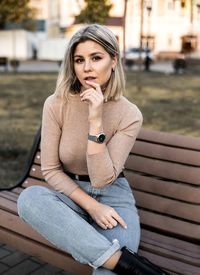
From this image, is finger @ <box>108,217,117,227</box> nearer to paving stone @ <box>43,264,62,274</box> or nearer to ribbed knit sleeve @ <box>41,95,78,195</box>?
ribbed knit sleeve @ <box>41,95,78,195</box>

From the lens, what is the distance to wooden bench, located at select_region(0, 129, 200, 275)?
7.48ft

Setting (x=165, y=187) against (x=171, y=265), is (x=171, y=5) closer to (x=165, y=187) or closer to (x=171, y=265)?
(x=165, y=187)

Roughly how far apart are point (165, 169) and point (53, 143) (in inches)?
28.7

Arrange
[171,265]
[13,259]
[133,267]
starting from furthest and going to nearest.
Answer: [13,259] < [171,265] < [133,267]

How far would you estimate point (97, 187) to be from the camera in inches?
86.7

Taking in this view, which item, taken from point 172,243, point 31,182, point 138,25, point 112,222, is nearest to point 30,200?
point 112,222

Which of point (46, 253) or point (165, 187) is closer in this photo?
point (46, 253)

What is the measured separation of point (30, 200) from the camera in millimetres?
2111

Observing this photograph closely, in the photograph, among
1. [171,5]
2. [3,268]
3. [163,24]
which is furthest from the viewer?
[163,24]

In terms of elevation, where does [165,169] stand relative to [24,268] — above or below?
above

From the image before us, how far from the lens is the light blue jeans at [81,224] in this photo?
193 centimetres

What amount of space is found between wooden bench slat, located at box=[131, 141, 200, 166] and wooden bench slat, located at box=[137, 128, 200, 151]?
0.03 metres

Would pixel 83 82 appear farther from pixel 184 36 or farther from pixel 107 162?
pixel 184 36

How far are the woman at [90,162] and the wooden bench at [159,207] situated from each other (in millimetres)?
238
